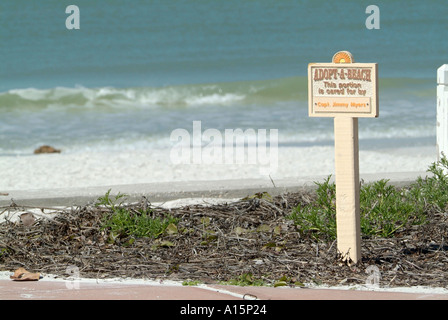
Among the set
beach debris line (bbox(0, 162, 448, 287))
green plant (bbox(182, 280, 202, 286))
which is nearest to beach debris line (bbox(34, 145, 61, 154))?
beach debris line (bbox(0, 162, 448, 287))

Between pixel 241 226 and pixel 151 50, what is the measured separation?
94.3ft

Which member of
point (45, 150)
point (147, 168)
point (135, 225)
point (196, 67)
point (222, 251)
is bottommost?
point (222, 251)

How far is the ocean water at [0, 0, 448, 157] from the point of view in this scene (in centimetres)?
1727

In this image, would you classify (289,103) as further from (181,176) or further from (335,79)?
(335,79)

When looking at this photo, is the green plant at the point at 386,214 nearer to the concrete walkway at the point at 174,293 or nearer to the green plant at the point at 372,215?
the green plant at the point at 372,215

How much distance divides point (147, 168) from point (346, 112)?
6.74m

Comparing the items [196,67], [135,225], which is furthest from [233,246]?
[196,67]

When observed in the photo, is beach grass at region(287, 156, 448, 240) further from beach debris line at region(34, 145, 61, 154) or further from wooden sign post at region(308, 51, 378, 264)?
beach debris line at region(34, 145, 61, 154)

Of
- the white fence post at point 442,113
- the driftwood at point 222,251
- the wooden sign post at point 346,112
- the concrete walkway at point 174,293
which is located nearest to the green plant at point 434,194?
the driftwood at point 222,251

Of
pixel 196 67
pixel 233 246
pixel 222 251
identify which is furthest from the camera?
pixel 196 67

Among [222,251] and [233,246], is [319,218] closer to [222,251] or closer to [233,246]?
[233,246]

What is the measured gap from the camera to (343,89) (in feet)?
16.2

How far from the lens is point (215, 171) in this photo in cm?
1086

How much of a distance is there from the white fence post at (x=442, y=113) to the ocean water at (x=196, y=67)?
22.1 feet
